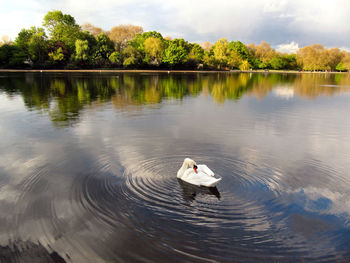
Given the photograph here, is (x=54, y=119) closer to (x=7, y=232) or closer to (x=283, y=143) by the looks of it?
(x=7, y=232)

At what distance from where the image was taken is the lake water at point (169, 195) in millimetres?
6152

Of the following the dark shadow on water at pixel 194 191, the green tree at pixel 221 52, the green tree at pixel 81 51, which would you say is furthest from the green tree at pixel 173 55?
the dark shadow on water at pixel 194 191

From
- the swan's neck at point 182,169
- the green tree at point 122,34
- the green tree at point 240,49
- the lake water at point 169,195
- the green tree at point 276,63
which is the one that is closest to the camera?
the lake water at point 169,195

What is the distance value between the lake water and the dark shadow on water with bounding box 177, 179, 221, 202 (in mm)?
35

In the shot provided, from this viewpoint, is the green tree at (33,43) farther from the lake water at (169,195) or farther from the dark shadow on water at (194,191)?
the dark shadow on water at (194,191)

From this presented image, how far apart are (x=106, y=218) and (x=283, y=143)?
32.0 feet

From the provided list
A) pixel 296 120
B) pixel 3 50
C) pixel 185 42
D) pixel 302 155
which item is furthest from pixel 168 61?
pixel 302 155

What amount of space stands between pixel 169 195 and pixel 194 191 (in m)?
0.89

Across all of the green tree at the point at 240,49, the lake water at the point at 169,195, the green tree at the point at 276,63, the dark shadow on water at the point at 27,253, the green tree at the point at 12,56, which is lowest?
the dark shadow on water at the point at 27,253

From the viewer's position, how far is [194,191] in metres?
8.58

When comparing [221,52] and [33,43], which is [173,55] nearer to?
[221,52]

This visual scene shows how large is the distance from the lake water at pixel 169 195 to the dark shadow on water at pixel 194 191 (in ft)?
0.11

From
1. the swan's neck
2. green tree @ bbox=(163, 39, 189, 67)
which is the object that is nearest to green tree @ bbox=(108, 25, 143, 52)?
green tree @ bbox=(163, 39, 189, 67)

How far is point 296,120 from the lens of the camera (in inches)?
732
